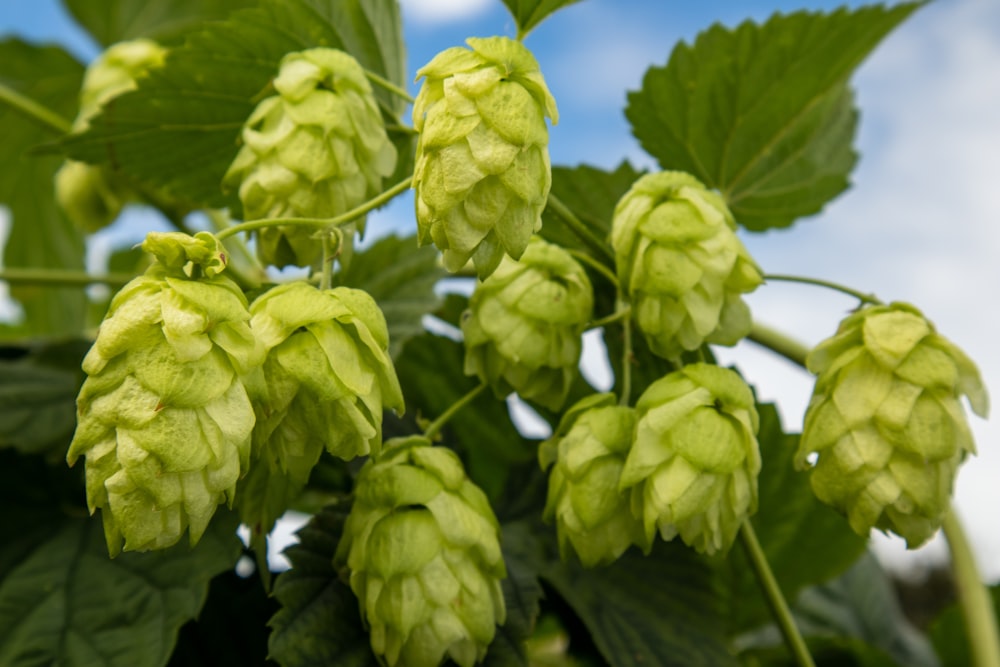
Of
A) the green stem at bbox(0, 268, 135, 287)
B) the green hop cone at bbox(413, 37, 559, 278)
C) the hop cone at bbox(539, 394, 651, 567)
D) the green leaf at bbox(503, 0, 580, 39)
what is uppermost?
the green leaf at bbox(503, 0, 580, 39)

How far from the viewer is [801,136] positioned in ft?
4.23

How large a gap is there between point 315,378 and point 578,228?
0.33m

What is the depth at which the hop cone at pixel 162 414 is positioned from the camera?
2.23 feet

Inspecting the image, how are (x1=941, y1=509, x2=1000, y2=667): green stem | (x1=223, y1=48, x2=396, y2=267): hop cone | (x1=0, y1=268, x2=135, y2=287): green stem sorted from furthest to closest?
(x1=0, y1=268, x2=135, y2=287): green stem < (x1=941, y1=509, x2=1000, y2=667): green stem < (x1=223, y1=48, x2=396, y2=267): hop cone

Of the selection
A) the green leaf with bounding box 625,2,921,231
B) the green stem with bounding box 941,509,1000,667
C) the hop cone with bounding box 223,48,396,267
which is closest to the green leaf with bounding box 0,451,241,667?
the hop cone with bounding box 223,48,396,267

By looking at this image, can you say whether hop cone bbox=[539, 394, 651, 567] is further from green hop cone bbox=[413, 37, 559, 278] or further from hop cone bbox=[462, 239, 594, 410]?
green hop cone bbox=[413, 37, 559, 278]

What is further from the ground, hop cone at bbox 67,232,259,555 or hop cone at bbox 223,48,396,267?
hop cone at bbox 223,48,396,267

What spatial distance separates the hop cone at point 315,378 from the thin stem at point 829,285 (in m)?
0.38

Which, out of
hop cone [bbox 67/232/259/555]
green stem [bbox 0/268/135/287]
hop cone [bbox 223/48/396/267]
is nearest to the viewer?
hop cone [bbox 67/232/259/555]

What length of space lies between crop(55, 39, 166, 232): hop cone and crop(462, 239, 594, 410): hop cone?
2.66ft

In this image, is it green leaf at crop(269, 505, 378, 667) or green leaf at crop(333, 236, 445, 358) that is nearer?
green leaf at crop(269, 505, 378, 667)

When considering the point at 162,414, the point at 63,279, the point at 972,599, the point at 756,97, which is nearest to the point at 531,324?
the point at 162,414

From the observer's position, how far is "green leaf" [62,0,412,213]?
3.75 ft

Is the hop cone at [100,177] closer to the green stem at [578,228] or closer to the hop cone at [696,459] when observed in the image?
the green stem at [578,228]
